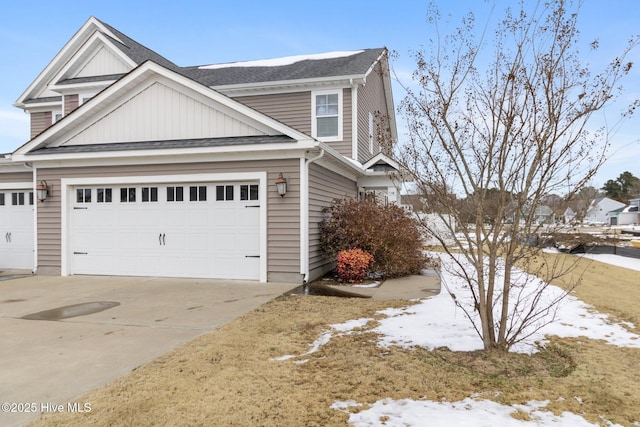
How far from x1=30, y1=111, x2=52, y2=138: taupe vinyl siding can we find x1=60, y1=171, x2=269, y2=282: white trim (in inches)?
331

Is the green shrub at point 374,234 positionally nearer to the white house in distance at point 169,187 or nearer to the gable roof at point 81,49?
the white house in distance at point 169,187

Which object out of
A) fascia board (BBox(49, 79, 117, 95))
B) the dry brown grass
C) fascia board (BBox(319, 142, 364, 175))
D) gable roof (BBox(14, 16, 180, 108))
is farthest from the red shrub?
fascia board (BBox(49, 79, 117, 95))

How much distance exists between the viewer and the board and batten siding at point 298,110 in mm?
12836

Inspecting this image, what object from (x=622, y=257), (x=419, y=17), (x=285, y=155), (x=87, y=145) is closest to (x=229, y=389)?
(x=419, y=17)

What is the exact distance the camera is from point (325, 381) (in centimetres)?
373

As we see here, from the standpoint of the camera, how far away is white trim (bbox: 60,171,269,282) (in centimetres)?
905

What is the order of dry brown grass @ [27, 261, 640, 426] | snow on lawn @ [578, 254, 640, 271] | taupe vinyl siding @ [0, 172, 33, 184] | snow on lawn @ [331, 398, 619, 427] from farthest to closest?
snow on lawn @ [578, 254, 640, 271], taupe vinyl siding @ [0, 172, 33, 184], dry brown grass @ [27, 261, 640, 426], snow on lawn @ [331, 398, 619, 427]

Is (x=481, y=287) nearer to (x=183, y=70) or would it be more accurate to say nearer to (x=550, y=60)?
(x=550, y=60)

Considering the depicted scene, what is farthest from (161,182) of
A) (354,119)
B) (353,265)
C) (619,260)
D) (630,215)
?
(630,215)

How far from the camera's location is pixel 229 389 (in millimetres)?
3564

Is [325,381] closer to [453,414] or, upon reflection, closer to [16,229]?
[453,414]

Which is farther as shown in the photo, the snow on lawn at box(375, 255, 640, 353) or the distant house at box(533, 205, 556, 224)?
the snow on lawn at box(375, 255, 640, 353)

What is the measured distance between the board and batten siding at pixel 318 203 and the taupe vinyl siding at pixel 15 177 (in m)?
8.15

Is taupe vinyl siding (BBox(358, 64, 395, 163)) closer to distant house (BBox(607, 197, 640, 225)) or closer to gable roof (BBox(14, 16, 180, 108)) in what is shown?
gable roof (BBox(14, 16, 180, 108))
